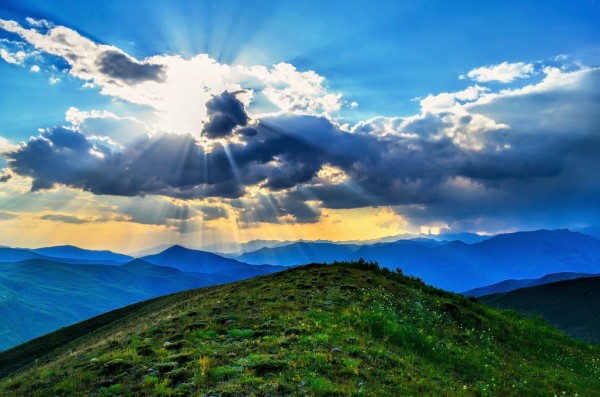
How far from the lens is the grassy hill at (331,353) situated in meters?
14.3

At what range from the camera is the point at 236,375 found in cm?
1423

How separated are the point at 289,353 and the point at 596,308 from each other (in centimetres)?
21050

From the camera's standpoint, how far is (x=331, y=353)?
16.7m

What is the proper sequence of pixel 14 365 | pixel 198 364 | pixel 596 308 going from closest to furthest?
pixel 198 364 → pixel 14 365 → pixel 596 308

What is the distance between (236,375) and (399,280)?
27.0 meters

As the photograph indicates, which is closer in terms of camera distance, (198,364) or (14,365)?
(198,364)

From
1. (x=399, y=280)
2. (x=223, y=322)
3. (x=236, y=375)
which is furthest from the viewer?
(x=399, y=280)

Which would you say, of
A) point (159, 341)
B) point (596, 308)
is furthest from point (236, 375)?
point (596, 308)

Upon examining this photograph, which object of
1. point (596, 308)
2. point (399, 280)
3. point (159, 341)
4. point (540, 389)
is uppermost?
point (399, 280)

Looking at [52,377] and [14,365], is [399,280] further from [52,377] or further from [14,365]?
[14,365]

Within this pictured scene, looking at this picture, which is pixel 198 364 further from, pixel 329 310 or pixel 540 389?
pixel 540 389

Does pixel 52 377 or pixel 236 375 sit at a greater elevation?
pixel 236 375

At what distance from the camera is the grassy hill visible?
47.1 ft

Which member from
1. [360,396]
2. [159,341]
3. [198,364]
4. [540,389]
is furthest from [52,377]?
[540,389]
